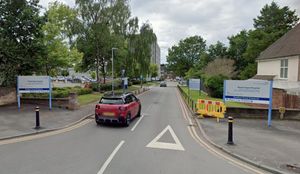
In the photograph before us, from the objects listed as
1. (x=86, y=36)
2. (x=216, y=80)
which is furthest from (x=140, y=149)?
(x=86, y=36)

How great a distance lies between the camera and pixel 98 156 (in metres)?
6.66

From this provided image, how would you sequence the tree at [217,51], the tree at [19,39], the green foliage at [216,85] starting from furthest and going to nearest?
the tree at [217,51] → the green foliage at [216,85] → the tree at [19,39]

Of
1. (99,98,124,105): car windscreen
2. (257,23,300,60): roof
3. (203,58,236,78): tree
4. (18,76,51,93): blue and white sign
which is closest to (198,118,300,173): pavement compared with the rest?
(99,98,124,105): car windscreen

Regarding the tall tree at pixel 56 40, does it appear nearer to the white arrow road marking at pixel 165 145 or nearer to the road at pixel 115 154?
the road at pixel 115 154

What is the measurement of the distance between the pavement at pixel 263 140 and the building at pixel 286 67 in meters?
6.21

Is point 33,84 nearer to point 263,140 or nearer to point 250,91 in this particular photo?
point 250,91

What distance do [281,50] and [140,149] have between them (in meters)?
21.2

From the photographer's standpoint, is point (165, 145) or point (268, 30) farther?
point (268, 30)

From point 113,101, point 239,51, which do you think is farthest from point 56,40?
point 239,51

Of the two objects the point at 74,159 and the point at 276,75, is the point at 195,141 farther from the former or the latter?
the point at 276,75

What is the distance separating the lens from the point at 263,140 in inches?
343

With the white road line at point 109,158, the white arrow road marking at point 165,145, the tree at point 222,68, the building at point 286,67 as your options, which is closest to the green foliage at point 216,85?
the building at point 286,67

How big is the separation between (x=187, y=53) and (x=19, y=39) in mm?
71761

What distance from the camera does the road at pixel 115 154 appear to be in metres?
5.80
